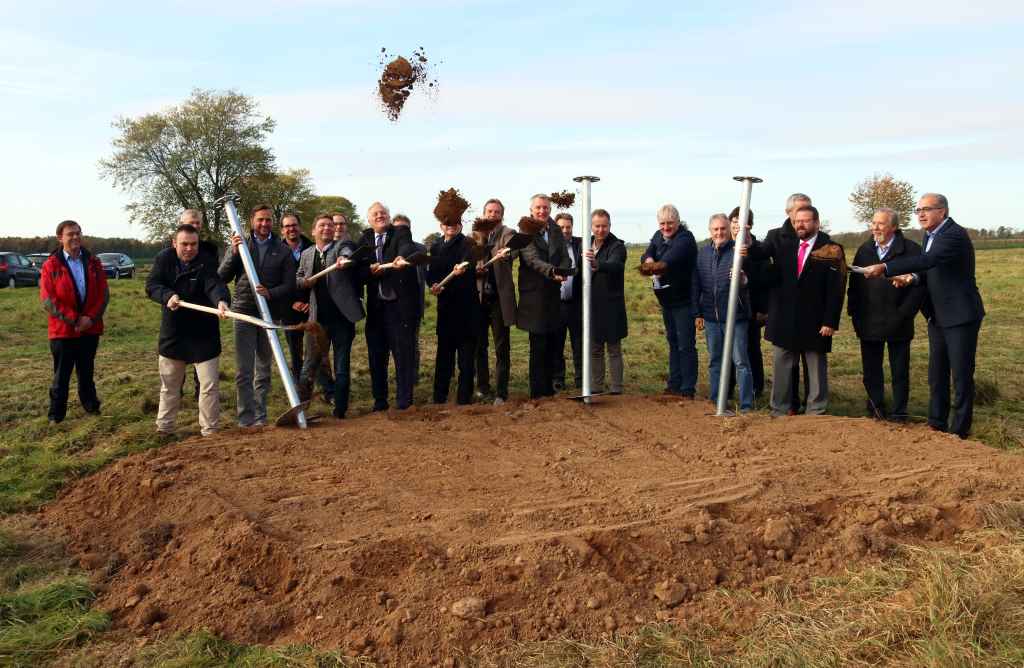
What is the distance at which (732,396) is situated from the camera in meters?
9.14

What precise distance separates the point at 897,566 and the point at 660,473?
1.82 metres

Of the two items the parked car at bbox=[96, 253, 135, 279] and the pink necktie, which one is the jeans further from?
the parked car at bbox=[96, 253, 135, 279]

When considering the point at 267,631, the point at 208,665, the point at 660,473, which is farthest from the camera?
the point at 660,473

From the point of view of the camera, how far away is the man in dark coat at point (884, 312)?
7621 mm

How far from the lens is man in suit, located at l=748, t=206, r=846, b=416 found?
7.55 metres

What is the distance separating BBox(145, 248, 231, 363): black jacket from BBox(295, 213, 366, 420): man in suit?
0.86 m

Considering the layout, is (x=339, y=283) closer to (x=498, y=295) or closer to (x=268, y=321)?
(x=268, y=321)

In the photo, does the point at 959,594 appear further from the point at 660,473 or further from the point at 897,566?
the point at 660,473

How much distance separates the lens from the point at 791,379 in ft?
25.8

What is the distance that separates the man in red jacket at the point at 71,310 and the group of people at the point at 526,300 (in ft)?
0.06

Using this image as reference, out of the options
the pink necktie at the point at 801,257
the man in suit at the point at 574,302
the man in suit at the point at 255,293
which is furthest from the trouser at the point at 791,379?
the man in suit at the point at 255,293

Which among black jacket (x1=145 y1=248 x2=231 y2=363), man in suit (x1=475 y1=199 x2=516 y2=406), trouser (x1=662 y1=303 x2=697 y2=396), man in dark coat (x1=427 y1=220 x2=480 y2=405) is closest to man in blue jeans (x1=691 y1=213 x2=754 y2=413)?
trouser (x1=662 y1=303 x2=697 y2=396)

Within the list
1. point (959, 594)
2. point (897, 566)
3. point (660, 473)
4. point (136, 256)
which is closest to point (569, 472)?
point (660, 473)

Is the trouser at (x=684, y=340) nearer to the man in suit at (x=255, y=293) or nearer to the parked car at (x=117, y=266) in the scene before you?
the man in suit at (x=255, y=293)
